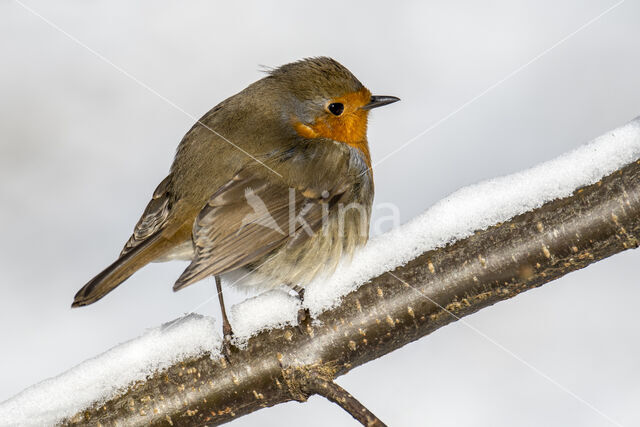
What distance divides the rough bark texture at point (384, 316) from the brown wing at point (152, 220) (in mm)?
741

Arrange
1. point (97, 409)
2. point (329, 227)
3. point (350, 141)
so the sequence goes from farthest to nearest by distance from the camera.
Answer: point (350, 141) → point (329, 227) → point (97, 409)

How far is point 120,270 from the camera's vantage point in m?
3.17

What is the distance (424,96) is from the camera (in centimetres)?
620

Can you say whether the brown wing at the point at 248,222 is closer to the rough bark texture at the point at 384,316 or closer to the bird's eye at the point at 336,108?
the rough bark texture at the point at 384,316

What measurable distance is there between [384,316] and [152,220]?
1220 mm

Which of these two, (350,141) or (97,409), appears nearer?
(97,409)

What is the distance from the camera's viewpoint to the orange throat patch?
4062 millimetres

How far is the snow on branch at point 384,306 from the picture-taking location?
2.79m

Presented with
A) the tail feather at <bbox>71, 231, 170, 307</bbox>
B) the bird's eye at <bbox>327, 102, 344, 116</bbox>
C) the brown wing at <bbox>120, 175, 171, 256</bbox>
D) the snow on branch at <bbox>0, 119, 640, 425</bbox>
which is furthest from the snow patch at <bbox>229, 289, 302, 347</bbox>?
the bird's eye at <bbox>327, 102, 344, 116</bbox>

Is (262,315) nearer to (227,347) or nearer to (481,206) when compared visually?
(227,347)

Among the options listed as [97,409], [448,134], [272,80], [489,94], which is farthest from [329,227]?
[489,94]

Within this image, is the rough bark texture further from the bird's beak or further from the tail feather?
the bird's beak

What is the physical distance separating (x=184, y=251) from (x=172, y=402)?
0.78 m

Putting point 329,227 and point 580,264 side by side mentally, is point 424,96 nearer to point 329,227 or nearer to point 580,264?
point 329,227
